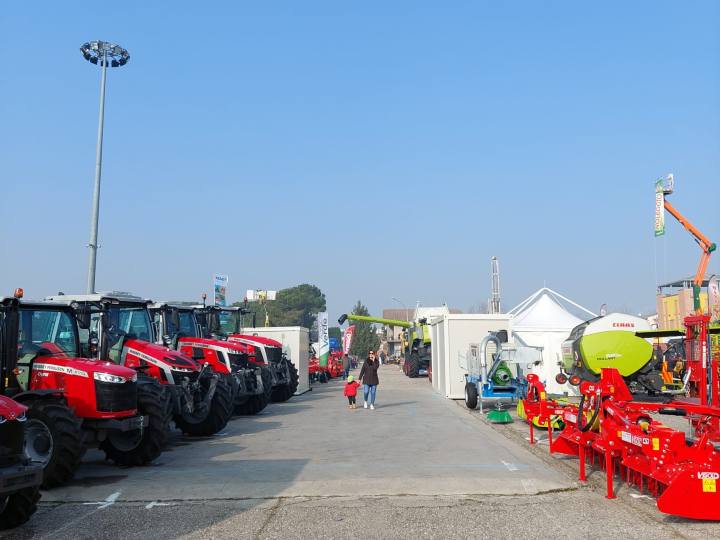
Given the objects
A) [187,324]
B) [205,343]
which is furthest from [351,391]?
[187,324]

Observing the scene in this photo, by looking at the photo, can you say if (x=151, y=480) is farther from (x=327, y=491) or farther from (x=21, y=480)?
(x=21, y=480)

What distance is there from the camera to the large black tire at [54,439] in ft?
24.3

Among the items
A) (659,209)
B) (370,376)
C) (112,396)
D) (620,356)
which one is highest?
(659,209)

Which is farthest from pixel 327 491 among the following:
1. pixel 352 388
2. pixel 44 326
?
pixel 352 388

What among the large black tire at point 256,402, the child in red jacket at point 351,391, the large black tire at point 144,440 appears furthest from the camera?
the child in red jacket at point 351,391

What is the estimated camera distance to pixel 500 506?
6902 millimetres

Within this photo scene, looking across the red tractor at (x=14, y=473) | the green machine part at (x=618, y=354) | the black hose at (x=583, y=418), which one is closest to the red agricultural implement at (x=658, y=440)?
the black hose at (x=583, y=418)

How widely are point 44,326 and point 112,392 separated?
1347 mm

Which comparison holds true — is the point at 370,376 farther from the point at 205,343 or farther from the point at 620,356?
the point at 620,356

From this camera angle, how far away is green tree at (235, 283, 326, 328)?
89.3m

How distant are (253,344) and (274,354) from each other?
36.9 inches

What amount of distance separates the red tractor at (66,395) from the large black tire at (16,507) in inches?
48.8

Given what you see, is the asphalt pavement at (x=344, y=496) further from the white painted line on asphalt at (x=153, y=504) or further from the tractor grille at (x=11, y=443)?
the tractor grille at (x=11, y=443)

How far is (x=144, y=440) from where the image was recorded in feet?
30.6
